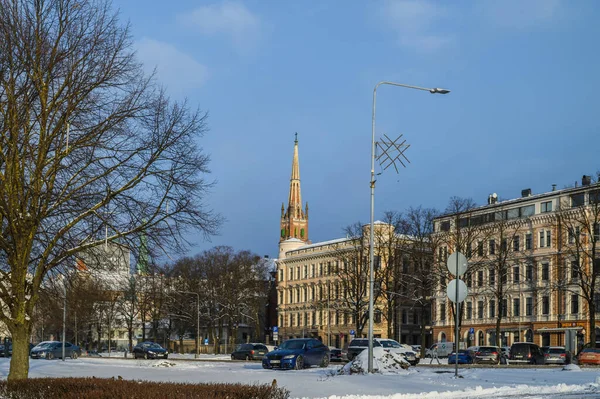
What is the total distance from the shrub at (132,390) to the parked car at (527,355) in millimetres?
43888

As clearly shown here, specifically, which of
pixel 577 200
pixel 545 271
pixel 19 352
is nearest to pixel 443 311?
pixel 545 271

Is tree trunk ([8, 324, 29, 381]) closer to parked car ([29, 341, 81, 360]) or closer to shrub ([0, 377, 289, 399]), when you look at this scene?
shrub ([0, 377, 289, 399])

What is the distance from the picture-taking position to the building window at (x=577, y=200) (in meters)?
82.3

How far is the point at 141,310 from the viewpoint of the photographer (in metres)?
102

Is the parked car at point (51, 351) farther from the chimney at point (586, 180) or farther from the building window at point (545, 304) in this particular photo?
the chimney at point (586, 180)

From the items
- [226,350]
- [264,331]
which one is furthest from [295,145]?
[226,350]

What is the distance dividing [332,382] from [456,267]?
4826 millimetres

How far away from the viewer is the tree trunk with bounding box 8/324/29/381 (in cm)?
2066

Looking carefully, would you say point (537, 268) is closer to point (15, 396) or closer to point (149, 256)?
point (149, 256)

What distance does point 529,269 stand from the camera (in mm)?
90000

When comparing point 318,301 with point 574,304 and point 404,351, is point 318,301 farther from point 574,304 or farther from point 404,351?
point 404,351

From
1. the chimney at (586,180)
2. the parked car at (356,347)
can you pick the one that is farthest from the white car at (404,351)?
the chimney at (586,180)

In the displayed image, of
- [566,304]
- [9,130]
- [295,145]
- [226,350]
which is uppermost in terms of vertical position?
[295,145]

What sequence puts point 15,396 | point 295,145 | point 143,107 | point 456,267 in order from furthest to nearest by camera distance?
point 295,145
point 456,267
point 143,107
point 15,396
